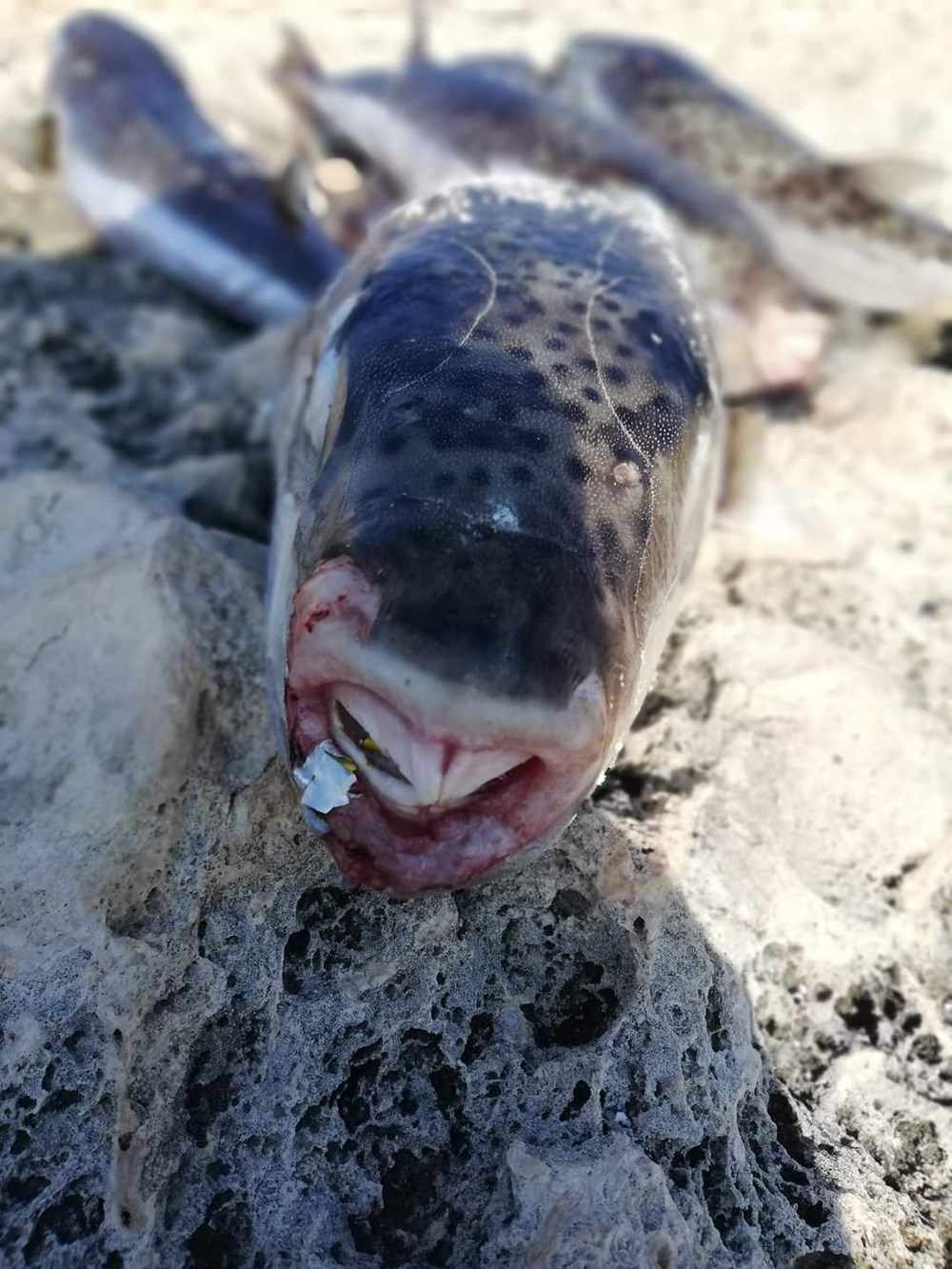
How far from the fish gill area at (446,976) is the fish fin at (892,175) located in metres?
2.95

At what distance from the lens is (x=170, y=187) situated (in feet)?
14.4

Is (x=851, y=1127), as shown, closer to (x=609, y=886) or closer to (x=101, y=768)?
(x=609, y=886)

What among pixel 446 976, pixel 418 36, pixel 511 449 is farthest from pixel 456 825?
pixel 418 36

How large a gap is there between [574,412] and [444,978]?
36.8 inches

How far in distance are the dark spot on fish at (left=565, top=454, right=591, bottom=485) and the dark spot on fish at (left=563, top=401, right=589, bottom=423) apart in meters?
0.09

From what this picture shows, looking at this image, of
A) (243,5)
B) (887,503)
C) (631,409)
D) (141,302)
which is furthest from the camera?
(243,5)

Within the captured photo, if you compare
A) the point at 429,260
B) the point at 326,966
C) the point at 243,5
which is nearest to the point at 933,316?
the point at 429,260

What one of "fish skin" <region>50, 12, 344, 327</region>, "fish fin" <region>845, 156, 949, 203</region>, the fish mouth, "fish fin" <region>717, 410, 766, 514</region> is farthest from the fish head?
"fish fin" <region>845, 156, 949, 203</region>

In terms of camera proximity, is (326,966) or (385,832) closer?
(385,832)

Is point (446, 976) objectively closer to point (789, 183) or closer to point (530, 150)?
point (530, 150)

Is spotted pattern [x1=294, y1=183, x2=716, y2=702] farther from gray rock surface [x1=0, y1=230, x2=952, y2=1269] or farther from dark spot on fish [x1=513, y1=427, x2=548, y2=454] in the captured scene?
gray rock surface [x1=0, y1=230, x2=952, y2=1269]

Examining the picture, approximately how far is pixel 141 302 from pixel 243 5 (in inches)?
148

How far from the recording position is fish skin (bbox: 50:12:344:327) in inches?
159

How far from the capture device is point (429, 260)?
2.01m
